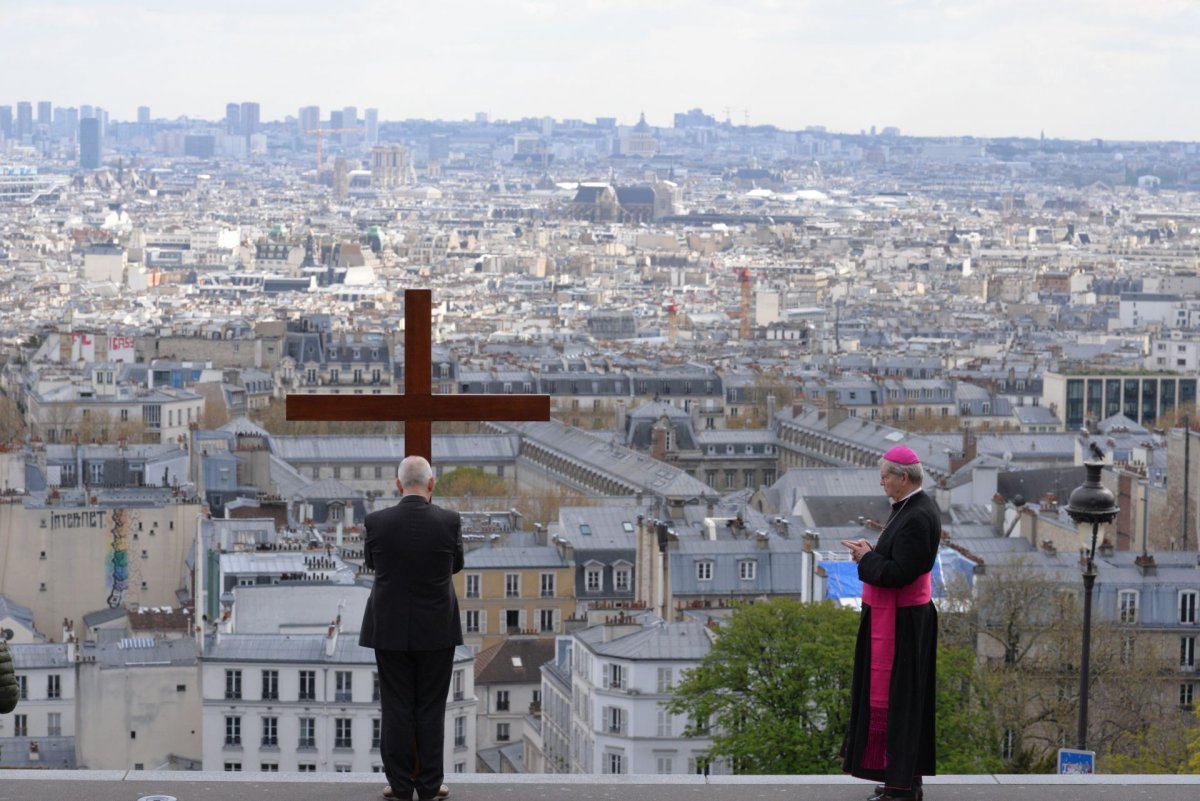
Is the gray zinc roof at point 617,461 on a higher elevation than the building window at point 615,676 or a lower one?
lower

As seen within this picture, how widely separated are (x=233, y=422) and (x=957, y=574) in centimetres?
3408

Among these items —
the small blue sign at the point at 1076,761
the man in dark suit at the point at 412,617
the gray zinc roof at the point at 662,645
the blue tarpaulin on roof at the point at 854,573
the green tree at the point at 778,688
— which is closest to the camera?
the man in dark suit at the point at 412,617

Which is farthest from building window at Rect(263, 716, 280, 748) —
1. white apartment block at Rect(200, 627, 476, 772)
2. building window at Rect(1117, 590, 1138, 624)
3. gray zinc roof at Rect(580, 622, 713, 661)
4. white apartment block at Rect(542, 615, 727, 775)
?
building window at Rect(1117, 590, 1138, 624)

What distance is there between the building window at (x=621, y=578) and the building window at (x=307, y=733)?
10304mm

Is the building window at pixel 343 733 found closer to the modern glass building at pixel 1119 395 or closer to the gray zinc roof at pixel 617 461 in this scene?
the gray zinc roof at pixel 617 461

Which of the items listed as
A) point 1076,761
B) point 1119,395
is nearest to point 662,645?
point 1076,761

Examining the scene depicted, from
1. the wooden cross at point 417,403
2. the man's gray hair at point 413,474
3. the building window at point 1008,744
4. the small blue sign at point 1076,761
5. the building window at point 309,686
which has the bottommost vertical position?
the building window at point 309,686

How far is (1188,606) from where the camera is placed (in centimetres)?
2888

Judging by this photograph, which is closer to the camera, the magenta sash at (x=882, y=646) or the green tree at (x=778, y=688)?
the magenta sash at (x=882, y=646)

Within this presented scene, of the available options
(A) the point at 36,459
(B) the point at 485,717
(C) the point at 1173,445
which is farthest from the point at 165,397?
(B) the point at 485,717

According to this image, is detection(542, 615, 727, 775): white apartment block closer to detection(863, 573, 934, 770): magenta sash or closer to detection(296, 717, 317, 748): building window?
detection(296, 717, 317, 748): building window

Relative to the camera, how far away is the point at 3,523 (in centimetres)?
3697

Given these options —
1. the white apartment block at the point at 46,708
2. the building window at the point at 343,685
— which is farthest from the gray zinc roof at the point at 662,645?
the white apartment block at the point at 46,708

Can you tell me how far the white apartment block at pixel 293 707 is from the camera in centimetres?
2619
